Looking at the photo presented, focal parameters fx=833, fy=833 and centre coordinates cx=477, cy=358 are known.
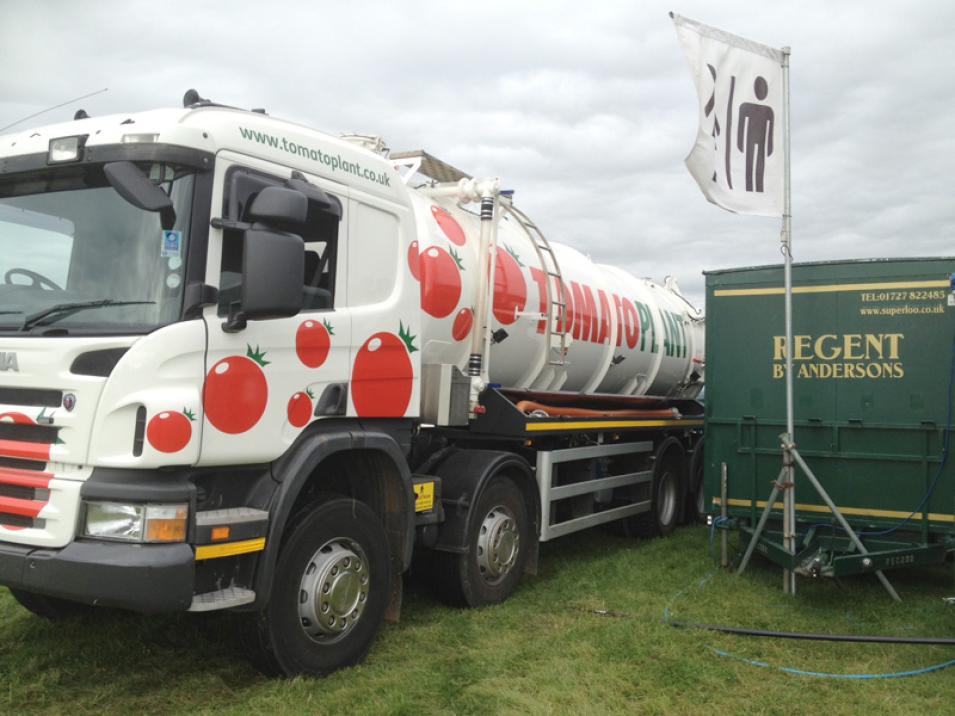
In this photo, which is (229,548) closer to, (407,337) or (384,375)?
(384,375)

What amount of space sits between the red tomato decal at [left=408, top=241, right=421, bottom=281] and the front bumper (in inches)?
89.2

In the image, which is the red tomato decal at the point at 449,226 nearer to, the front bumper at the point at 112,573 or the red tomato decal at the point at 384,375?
the red tomato decal at the point at 384,375

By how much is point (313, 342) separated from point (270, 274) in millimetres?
779

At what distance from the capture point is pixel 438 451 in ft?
20.3

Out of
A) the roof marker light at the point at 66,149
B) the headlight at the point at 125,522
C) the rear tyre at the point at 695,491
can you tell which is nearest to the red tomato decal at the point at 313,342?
the headlight at the point at 125,522

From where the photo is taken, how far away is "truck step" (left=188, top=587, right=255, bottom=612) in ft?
12.3

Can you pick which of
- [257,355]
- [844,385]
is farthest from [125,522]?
[844,385]

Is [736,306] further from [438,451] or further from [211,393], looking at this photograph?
[211,393]

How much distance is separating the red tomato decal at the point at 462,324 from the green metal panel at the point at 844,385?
2458 mm

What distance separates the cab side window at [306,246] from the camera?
12.8 feet

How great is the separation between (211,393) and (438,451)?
2587mm

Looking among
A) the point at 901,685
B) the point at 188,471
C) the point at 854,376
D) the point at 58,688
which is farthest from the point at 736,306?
the point at 58,688

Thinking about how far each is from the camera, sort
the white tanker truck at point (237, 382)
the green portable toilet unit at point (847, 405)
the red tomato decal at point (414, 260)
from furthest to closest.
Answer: the green portable toilet unit at point (847, 405), the red tomato decal at point (414, 260), the white tanker truck at point (237, 382)

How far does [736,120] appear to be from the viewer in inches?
252
